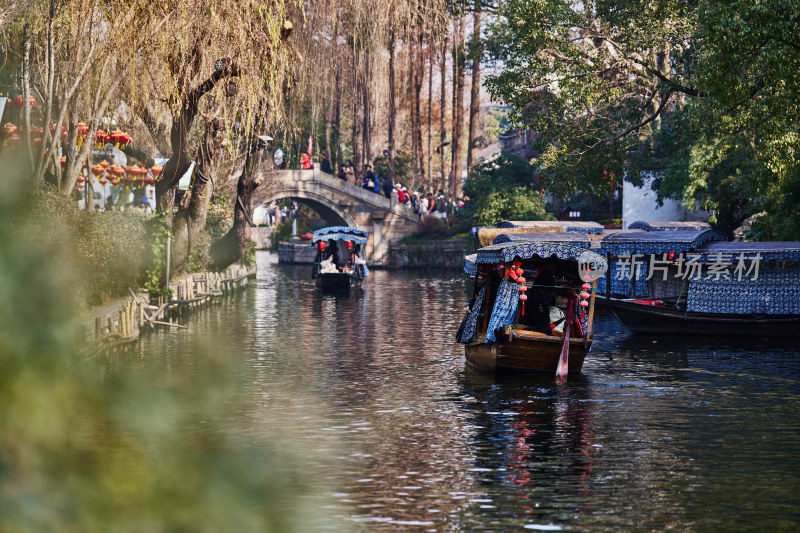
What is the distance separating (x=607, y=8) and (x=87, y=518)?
27.7 meters

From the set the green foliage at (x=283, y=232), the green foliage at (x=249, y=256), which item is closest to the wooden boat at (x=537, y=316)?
the green foliage at (x=249, y=256)

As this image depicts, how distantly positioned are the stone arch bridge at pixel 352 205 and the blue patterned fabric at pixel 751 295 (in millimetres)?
27629

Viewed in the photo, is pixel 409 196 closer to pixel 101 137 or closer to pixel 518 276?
pixel 101 137

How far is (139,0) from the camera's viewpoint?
13.9 meters

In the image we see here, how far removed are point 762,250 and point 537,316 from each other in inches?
280

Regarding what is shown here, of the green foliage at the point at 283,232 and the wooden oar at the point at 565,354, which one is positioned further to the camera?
the green foliage at the point at 283,232

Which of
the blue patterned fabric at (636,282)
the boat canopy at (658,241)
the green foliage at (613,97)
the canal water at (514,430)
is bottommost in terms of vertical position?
the canal water at (514,430)

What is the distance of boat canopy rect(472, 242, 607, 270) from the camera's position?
16.3m

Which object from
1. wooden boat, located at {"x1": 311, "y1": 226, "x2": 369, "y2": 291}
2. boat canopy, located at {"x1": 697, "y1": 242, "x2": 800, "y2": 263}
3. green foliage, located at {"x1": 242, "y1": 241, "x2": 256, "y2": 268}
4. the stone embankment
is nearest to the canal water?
the stone embankment

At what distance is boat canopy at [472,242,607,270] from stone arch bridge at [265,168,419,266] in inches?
1198

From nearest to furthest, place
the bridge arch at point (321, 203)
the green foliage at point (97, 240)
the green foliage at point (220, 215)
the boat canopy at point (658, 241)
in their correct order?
the green foliage at point (97, 240) → the boat canopy at point (658, 241) → the green foliage at point (220, 215) → the bridge arch at point (321, 203)

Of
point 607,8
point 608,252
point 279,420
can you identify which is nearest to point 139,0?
point 279,420

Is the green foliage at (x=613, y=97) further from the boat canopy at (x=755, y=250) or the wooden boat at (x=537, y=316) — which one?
the wooden boat at (x=537, y=316)

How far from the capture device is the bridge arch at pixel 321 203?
4841cm
